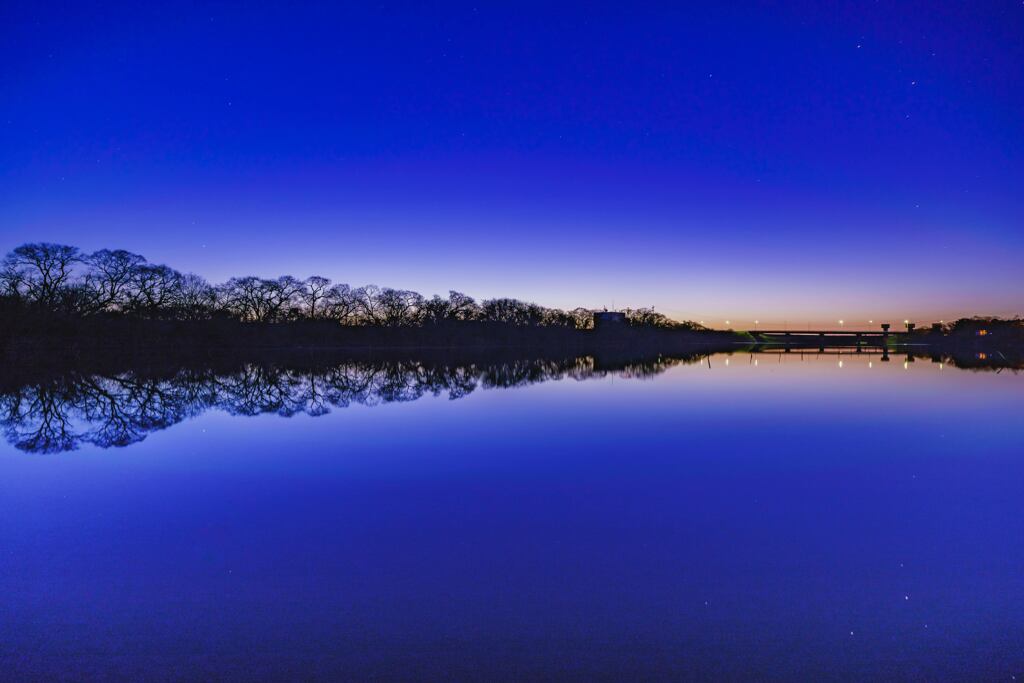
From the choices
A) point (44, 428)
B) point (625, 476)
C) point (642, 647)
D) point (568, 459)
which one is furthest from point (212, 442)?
point (642, 647)

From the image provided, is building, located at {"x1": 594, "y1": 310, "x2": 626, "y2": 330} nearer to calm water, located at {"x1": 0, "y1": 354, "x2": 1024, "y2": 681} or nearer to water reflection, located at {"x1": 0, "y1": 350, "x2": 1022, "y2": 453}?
water reflection, located at {"x1": 0, "y1": 350, "x2": 1022, "y2": 453}

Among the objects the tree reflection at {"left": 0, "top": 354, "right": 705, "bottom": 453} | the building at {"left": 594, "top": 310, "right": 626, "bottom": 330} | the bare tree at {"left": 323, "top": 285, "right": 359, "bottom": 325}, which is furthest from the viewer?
the building at {"left": 594, "top": 310, "right": 626, "bottom": 330}

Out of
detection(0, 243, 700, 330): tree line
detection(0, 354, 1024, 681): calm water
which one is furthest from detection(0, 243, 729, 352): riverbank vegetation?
detection(0, 354, 1024, 681): calm water

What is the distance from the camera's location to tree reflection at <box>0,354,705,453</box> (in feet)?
51.0

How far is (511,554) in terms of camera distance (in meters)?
6.67

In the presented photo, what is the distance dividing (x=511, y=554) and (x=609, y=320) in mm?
168047

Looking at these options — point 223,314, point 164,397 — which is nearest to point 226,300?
point 223,314

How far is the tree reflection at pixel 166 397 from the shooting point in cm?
1554

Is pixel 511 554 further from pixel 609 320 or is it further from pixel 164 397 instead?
pixel 609 320

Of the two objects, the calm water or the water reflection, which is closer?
the calm water

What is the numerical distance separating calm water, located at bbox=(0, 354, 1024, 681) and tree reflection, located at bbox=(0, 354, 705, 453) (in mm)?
421

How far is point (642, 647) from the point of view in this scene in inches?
185

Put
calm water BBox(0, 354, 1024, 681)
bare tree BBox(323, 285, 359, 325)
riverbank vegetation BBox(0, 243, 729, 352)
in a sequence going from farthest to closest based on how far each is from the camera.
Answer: bare tree BBox(323, 285, 359, 325) → riverbank vegetation BBox(0, 243, 729, 352) → calm water BBox(0, 354, 1024, 681)

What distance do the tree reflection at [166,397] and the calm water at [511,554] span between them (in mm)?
421
